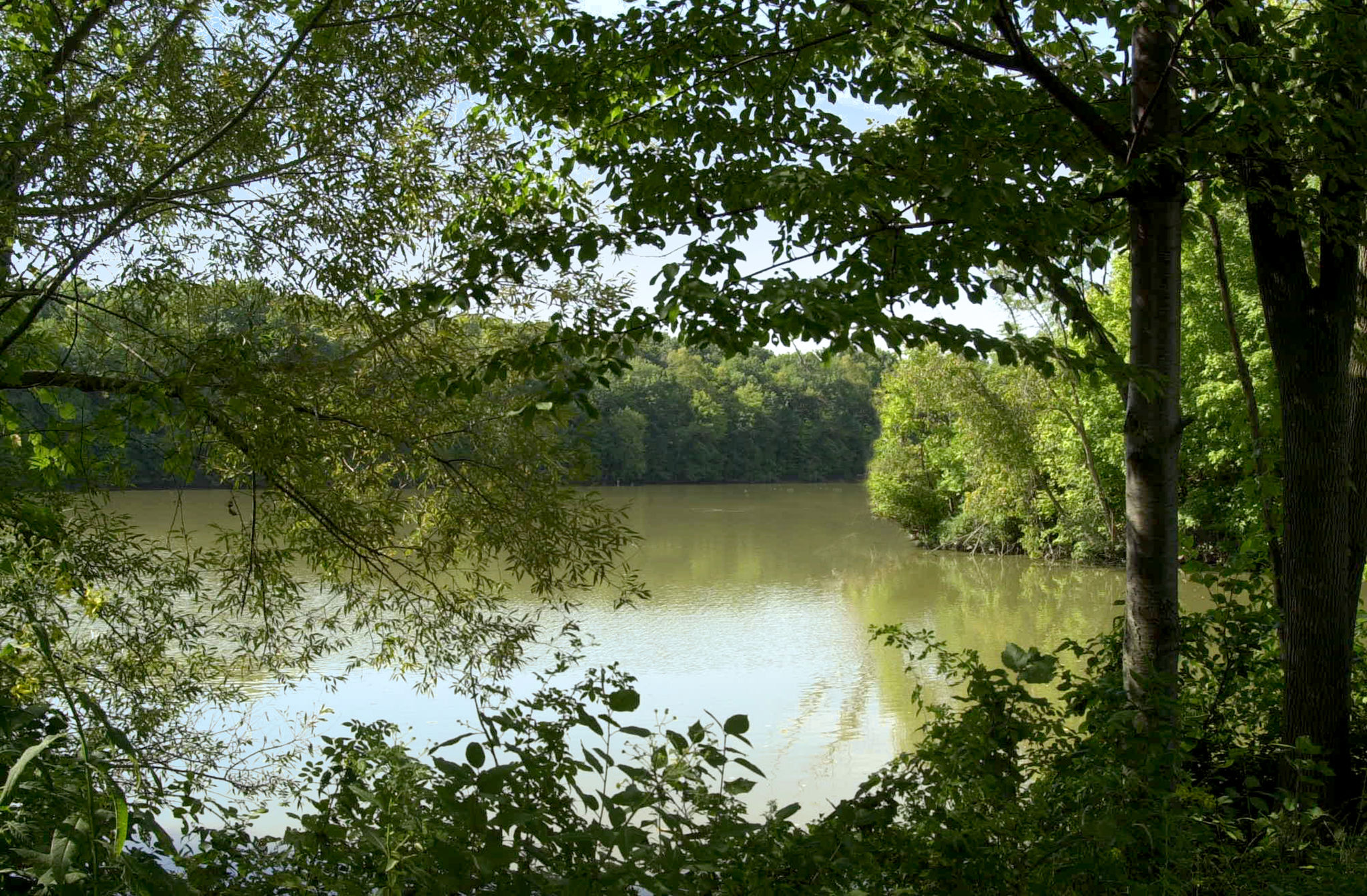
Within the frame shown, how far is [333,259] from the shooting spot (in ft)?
15.0

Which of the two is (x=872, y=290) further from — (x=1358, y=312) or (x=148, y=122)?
(x=148, y=122)

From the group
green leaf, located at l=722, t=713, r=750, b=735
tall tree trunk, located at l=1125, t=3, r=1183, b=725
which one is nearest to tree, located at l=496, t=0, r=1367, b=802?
tall tree trunk, located at l=1125, t=3, r=1183, b=725

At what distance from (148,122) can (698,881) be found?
404 cm

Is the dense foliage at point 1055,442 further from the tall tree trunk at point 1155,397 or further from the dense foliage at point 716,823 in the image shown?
the dense foliage at point 716,823

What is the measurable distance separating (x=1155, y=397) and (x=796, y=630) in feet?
33.7

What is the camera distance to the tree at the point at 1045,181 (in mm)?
3314

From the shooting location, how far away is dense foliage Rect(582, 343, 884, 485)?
4753 centimetres

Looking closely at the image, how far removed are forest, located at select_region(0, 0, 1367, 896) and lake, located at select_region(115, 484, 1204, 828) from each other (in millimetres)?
814

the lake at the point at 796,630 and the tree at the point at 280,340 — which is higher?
the tree at the point at 280,340

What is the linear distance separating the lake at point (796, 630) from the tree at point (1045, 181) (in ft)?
3.08

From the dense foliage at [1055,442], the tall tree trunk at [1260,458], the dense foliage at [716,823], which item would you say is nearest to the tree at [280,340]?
the dense foliage at [716,823]

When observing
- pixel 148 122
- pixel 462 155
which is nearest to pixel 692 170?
pixel 462 155

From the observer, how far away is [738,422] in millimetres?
52344

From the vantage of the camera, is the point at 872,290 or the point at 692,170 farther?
the point at 692,170
